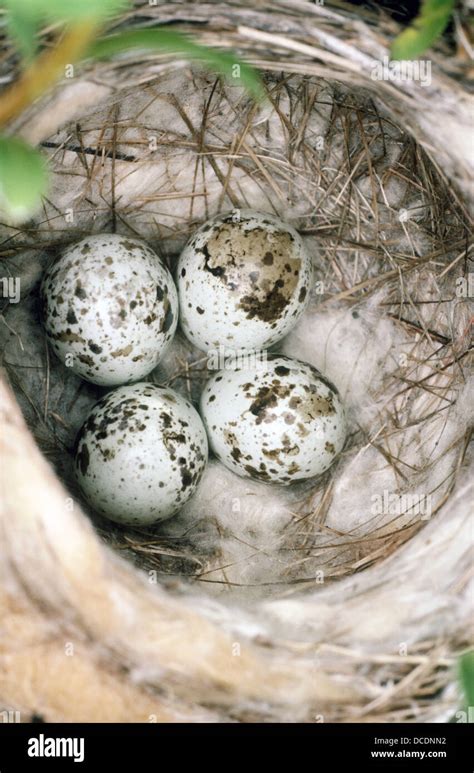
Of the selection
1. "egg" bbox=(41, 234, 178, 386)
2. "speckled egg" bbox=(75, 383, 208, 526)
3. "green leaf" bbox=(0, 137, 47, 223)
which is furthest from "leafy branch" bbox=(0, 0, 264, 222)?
"speckled egg" bbox=(75, 383, 208, 526)

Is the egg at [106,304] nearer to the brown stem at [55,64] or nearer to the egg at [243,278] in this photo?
the egg at [243,278]

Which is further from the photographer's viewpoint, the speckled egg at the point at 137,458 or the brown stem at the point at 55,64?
the speckled egg at the point at 137,458

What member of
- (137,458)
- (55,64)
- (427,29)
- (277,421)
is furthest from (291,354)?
(55,64)

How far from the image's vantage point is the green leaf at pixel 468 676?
2.30 ft

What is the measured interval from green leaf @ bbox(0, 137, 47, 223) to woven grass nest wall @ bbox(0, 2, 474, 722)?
12.5 inches

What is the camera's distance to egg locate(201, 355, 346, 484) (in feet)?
3.88

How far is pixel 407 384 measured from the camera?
1273 millimetres

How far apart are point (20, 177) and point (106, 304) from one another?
57 centimetres

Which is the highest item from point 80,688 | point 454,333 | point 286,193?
point 286,193

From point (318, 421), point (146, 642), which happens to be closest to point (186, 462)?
point (318, 421)

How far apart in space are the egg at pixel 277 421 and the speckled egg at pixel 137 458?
0.25ft

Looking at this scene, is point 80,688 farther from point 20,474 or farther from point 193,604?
point 20,474

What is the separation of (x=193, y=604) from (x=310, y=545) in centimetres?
43

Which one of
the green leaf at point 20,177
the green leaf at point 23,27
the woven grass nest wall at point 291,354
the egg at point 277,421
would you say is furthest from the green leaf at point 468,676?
the green leaf at point 23,27
